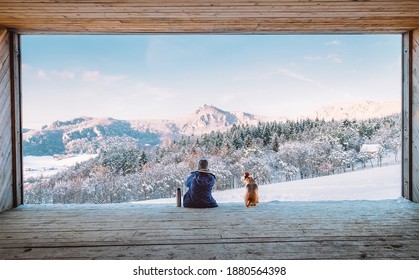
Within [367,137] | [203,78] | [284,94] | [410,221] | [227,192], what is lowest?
[227,192]

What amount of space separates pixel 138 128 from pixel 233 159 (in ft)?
9.04

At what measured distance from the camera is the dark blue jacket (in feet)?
13.4

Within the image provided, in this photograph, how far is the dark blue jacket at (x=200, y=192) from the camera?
4094 mm

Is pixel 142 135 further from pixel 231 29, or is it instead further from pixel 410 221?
pixel 410 221

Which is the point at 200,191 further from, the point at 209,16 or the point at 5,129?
the point at 5,129

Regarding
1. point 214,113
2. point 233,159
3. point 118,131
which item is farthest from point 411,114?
point 118,131

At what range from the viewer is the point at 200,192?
4.12 metres

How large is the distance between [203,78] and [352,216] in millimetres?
5495

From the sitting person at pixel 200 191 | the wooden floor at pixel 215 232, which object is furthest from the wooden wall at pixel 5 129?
the sitting person at pixel 200 191

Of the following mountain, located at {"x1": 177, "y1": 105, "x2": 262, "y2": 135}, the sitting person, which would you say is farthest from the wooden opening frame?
mountain, located at {"x1": 177, "y1": 105, "x2": 262, "y2": 135}

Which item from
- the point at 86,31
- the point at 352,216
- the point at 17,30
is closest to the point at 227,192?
the point at 352,216

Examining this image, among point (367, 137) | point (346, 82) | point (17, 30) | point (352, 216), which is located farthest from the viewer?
point (367, 137)

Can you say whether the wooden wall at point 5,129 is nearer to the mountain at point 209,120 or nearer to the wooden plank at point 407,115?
the mountain at point 209,120

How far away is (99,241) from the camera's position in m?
2.68
